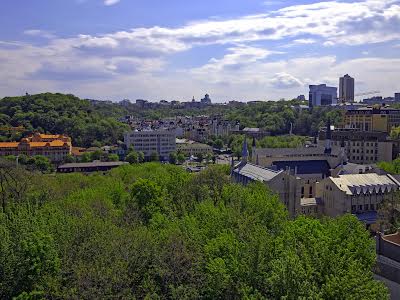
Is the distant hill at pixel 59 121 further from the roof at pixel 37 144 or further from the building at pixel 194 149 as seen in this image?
the building at pixel 194 149

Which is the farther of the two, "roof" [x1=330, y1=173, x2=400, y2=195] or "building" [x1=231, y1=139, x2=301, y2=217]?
"roof" [x1=330, y1=173, x2=400, y2=195]

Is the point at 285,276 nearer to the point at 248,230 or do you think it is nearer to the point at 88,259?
the point at 248,230

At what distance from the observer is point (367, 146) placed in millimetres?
87188

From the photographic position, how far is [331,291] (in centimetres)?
2017

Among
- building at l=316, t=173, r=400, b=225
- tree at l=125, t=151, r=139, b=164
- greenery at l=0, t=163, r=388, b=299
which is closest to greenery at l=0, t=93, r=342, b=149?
tree at l=125, t=151, r=139, b=164

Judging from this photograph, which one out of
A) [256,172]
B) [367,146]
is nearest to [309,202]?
[256,172]

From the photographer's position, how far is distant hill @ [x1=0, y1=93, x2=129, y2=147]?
130000mm

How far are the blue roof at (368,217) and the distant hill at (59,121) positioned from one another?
88.8 m

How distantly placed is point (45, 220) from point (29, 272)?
24.0 feet

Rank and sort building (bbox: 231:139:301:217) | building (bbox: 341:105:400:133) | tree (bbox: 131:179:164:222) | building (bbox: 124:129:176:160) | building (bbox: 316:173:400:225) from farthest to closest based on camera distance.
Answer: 1. building (bbox: 124:129:176:160)
2. building (bbox: 341:105:400:133)
3. building (bbox: 316:173:400:225)
4. building (bbox: 231:139:301:217)
5. tree (bbox: 131:179:164:222)

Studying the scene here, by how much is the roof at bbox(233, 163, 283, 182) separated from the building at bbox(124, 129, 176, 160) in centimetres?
6711

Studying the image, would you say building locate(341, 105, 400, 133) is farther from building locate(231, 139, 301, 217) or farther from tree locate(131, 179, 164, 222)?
tree locate(131, 179, 164, 222)

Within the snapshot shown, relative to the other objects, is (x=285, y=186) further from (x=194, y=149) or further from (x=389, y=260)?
(x=194, y=149)

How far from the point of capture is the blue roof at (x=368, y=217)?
49188 mm
